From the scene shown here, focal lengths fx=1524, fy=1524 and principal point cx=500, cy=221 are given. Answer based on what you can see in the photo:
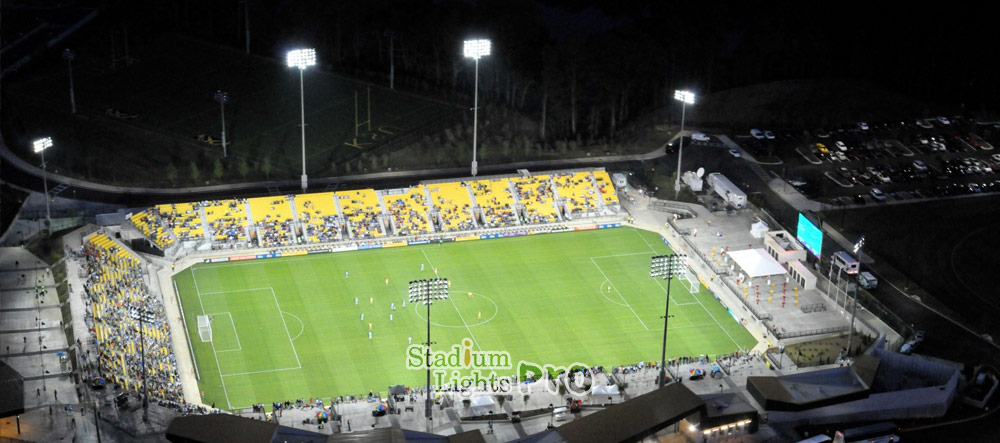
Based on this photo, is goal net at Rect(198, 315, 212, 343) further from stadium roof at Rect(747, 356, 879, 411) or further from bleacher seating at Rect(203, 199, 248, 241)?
stadium roof at Rect(747, 356, 879, 411)

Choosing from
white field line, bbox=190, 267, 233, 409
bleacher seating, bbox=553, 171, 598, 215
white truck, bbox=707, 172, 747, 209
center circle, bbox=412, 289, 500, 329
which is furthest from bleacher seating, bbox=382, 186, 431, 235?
white truck, bbox=707, 172, 747, 209

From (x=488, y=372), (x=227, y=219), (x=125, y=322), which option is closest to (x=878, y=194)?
(x=488, y=372)

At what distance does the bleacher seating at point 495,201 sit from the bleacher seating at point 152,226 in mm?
22670

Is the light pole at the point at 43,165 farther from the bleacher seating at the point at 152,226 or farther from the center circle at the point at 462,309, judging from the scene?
the center circle at the point at 462,309

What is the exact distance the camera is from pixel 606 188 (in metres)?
115

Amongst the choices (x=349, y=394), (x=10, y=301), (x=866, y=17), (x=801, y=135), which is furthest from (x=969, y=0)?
(x=10, y=301)

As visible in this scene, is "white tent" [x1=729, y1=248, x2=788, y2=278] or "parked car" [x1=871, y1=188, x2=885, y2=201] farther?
"parked car" [x1=871, y1=188, x2=885, y2=201]

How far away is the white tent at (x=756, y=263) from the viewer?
100812mm

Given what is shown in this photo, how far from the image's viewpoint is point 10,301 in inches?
3780

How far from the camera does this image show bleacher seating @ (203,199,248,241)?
352 ft

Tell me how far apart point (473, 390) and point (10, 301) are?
31.0 metres

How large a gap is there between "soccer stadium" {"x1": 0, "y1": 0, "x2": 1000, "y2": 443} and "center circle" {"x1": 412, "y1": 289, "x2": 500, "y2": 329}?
19 cm

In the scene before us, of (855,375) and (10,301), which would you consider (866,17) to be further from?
(10,301)

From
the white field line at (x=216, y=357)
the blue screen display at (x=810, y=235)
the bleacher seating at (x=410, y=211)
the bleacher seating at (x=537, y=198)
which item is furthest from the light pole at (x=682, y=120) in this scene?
the white field line at (x=216, y=357)
